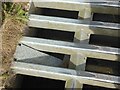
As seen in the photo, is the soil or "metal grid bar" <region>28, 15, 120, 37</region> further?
"metal grid bar" <region>28, 15, 120, 37</region>

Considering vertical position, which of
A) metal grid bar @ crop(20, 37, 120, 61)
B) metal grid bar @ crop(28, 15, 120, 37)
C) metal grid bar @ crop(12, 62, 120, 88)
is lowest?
metal grid bar @ crop(12, 62, 120, 88)

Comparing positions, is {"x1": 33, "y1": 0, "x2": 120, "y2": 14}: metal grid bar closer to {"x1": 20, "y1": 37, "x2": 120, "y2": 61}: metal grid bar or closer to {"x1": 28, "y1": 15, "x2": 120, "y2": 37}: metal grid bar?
{"x1": 28, "y1": 15, "x2": 120, "y2": 37}: metal grid bar

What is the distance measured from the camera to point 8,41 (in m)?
1.57

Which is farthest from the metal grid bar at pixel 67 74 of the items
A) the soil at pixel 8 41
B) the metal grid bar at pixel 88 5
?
the metal grid bar at pixel 88 5

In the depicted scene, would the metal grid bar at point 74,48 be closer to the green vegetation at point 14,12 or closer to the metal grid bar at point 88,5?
the green vegetation at point 14,12

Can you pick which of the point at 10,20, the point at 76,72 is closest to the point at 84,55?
the point at 76,72

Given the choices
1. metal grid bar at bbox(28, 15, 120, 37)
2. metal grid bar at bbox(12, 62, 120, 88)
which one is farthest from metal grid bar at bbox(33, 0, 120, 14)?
metal grid bar at bbox(12, 62, 120, 88)

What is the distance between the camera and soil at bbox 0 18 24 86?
149 centimetres

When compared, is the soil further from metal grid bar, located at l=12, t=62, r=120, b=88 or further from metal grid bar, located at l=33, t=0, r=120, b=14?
metal grid bar, located at l=33, t=0, r=120, b=14

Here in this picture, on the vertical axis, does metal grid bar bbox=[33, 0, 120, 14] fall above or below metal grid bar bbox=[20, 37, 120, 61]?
above

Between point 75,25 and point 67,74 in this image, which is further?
point 75,25

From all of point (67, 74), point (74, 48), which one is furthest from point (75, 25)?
point (67, 74)

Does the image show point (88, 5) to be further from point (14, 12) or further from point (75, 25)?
point (14, 12)

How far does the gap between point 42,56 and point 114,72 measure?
40cm
